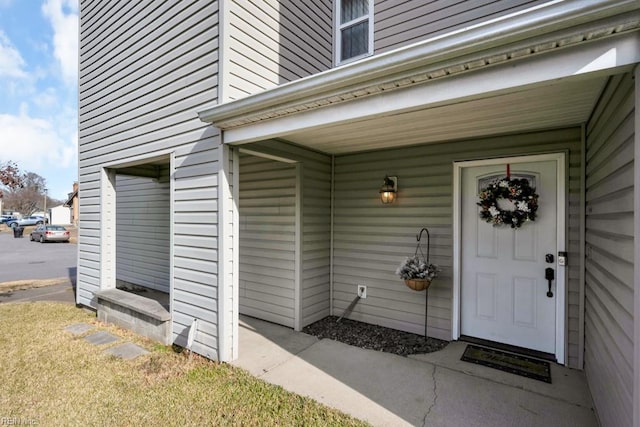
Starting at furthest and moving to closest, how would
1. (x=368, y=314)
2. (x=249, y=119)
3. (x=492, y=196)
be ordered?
Answer: (x=368, y=314) → (x=492, y=196) → (x=249, y=119)

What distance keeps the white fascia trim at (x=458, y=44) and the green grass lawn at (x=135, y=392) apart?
8.20 feet

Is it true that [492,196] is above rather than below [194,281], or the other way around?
above

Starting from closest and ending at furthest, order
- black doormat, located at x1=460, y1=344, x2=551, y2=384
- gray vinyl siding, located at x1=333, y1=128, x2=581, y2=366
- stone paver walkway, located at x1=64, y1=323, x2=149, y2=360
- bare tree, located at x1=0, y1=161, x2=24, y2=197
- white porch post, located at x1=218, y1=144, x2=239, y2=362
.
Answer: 1. black doormat, located at x1=460, y1=344, x2=551, y2=384
2. gray vinyl siding, located at x1=333, y1=128, x2=581, y2=366
3. white porch post, located at x1=218, y1=144, x2=239, y2=362
4. stone paver walkway, located at x1=64, y1=323, x2=149, y2=360
5. bare tree, located at x1=0, y1=161, x2=24, y2=197

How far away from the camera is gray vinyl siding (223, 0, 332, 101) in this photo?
3.47 m

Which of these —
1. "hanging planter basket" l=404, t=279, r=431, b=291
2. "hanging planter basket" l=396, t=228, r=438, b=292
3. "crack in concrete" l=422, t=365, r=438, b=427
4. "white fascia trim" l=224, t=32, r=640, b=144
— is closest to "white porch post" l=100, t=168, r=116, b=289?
"white fascia trim" l=224, t=32, r=640, b=144

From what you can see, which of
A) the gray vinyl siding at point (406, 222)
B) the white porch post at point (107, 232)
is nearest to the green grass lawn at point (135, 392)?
the white porch post at point (107, 232)

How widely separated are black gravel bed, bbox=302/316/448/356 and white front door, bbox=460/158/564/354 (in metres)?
Answer: 0.52

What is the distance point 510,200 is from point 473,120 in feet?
3.64

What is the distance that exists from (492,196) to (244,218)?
3.39m

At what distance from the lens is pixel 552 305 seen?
3.29m

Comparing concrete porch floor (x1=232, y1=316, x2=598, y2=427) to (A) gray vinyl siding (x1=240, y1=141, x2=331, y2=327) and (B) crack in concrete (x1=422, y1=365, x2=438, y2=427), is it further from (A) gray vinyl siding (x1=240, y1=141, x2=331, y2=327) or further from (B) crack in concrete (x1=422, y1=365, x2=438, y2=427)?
(A) gray vinyl siding (x1=240, y1=141, x2=331, y2=327)

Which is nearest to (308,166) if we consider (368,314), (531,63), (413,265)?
(413,265)

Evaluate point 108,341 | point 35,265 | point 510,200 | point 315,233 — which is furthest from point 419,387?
point 35,265

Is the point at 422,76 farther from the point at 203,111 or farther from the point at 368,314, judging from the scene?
the point at 368,314
